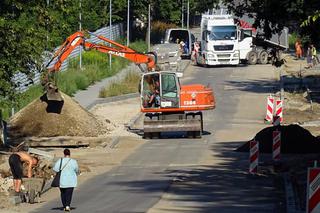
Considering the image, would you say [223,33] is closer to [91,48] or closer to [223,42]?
[223,42]

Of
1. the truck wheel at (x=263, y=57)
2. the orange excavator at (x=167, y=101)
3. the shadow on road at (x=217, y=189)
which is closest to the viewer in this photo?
the shadow on road at (x=217, y=189)

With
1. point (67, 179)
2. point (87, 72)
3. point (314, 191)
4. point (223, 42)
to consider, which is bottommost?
point (67, 179)

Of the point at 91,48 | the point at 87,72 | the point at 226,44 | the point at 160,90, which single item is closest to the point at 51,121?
the point at 91,48

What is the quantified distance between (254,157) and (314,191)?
12.4m

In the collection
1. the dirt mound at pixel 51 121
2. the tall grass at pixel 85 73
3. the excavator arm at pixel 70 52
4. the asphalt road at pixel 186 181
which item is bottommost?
the asphalt road at pixel 186 181

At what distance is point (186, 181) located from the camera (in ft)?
86.6

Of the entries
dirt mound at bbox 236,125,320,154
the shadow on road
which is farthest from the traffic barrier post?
dirt mound at bbox 236,125,320,154

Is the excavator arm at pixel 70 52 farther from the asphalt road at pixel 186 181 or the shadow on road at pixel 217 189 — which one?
the shadow on road at pixel 217 189

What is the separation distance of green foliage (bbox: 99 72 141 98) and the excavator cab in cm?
1333

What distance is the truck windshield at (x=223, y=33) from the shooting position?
66.7m

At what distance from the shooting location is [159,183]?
85.0ft

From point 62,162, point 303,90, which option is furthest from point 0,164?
point 303,90

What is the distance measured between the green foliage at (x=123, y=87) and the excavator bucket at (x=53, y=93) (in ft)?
42.5

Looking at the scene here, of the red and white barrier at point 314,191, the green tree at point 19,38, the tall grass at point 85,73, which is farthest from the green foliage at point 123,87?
the red and white barrier at point 314,191
